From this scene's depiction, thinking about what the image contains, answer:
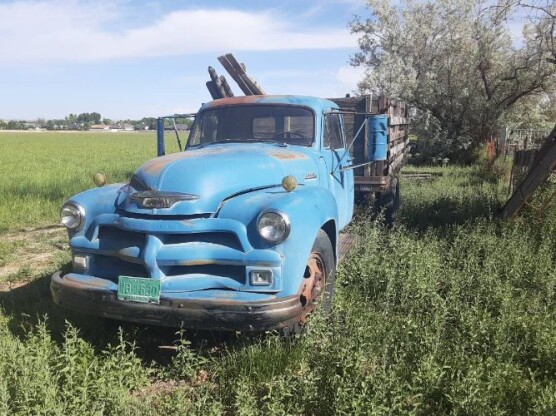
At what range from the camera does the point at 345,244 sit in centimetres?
588

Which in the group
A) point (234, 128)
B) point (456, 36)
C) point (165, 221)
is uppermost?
point (456, 36)

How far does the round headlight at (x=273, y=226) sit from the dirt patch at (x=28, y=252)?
343cm

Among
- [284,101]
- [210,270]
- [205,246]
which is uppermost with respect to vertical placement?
[284,101]

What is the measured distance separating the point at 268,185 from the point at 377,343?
1.54m

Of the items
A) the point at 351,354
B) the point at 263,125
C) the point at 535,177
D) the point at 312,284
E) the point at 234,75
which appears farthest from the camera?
the point at 234,75

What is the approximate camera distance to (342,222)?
5828 mm

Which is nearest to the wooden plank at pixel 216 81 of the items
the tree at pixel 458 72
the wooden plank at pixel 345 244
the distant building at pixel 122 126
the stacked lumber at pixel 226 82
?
the stacked lumber at pixel 226 82

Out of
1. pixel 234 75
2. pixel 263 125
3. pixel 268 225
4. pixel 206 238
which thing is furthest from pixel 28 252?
pixel 268 225

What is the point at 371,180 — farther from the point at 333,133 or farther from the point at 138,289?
the point at 138,289

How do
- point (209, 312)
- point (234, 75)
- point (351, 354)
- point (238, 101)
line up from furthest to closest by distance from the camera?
point (234, 75) < point (238, 101) < point (351, 354) < point (209, 312)

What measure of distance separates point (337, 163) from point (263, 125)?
96 cm

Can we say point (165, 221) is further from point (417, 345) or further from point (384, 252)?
point (384, 252)

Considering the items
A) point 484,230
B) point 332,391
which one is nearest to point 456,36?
point 484,230

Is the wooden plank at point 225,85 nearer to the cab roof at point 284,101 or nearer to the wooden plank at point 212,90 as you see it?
the wooden plank at point 212,90
